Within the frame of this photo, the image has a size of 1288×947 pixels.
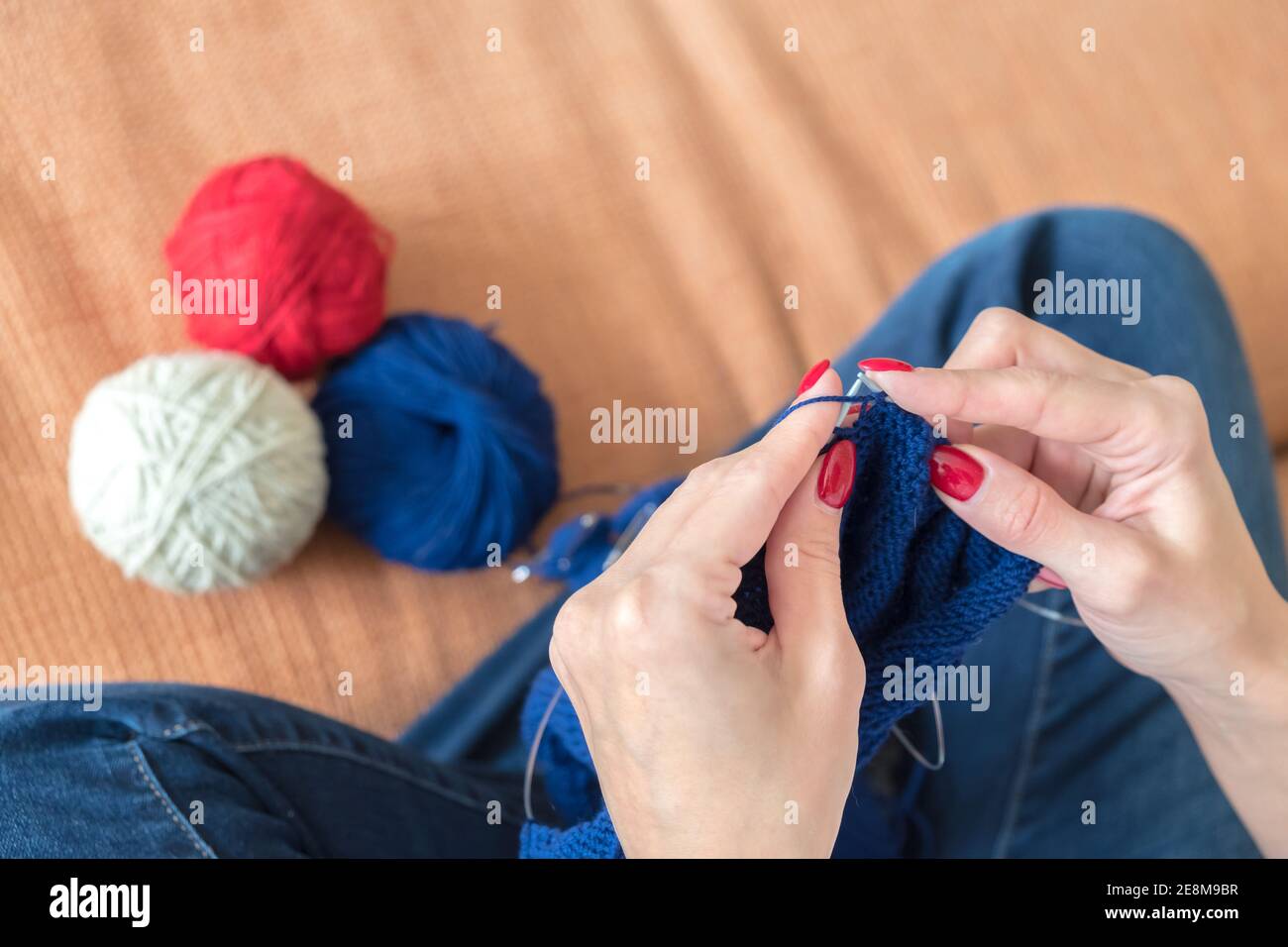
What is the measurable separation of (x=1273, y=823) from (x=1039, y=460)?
26 centimetres

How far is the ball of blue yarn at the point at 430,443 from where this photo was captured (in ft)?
2.73

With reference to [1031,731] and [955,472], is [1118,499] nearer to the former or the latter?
[955,472]

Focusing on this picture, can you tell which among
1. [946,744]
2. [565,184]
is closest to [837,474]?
[946,744]

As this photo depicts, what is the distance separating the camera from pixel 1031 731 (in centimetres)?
75

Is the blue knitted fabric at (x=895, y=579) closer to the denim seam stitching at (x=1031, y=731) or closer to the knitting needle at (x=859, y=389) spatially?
the knitting needle at (x=859, y=389)

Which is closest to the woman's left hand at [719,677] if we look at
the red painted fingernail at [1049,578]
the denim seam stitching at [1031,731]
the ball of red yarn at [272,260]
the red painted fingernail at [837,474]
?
the red painted fingernail at [837,474]

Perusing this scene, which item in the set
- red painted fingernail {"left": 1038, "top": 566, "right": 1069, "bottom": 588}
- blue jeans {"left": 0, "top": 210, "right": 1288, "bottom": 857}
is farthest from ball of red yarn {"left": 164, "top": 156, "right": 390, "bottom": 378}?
red painted fingernail {"left": 1038, "top": 566, "right": 1069, "bottom": 588}

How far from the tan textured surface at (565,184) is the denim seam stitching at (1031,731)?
1.10ft

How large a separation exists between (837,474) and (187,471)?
0.49 m

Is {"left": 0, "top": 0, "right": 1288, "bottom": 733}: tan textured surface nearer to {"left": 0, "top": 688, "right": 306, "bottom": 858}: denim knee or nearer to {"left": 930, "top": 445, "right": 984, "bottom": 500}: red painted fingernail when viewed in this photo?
{"left": 0, "top": 688, "right": 306, "bottom": 858}: denim knee

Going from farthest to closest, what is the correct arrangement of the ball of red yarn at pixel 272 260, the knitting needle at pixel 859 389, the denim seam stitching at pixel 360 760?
the ball of red yarn at pixel 272 260, the denim seam stitching at pixel 360 760, the knitting needle at pixel 859 389

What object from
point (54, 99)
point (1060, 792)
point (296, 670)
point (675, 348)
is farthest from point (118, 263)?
point (1060, 792)

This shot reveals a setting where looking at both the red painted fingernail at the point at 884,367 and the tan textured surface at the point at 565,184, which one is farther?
the tan textured surface at the point at 565,184
